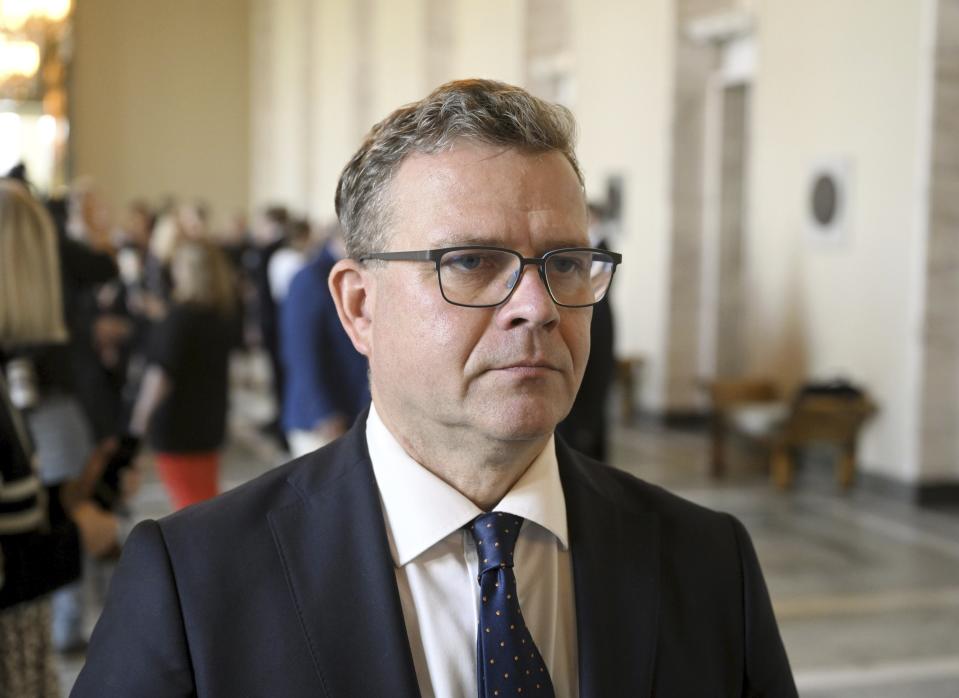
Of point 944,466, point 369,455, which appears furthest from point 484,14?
point 369,455

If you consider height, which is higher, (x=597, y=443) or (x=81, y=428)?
(x=81, y=428)

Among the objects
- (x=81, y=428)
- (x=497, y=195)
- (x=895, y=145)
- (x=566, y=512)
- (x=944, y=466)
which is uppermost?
(x=895, y=145)

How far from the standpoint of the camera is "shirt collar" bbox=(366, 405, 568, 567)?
67.2 inches

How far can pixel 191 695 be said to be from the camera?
1.60m

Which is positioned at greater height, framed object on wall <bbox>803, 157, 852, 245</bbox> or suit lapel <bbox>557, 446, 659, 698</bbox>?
framed object on wall <bbox>803, 157, 852, 245</bbox>

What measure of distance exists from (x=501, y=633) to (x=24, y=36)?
1884 centimetres

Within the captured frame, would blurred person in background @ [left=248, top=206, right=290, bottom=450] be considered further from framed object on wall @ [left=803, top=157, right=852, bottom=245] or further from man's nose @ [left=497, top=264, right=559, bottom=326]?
man's nose @ [left=497, top=264, right=559, bottom=326]

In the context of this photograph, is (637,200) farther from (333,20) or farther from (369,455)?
(333,20)

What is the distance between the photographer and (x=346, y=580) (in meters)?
1.66

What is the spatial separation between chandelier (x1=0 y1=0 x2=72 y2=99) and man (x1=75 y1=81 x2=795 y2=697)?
59.0 feet

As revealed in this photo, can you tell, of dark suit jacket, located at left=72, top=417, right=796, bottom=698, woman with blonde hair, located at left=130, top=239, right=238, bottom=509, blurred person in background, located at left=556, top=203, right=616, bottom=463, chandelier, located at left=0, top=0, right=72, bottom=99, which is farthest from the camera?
chandelier, located at left=0, top=0, right=72, bottom=99

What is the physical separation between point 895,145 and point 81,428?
7.39 m

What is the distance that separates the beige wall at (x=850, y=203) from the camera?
9391 mm

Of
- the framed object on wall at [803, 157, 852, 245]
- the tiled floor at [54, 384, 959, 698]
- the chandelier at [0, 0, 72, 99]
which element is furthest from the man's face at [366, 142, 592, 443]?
the chandelier at [0, 0, 72, 99]
